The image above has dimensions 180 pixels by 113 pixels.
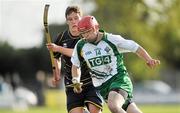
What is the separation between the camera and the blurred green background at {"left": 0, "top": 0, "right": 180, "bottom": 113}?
37.7 metres

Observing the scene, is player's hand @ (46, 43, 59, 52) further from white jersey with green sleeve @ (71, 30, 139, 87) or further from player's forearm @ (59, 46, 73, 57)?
white jersey with green sleeve @ (71, 30, 139, 87)

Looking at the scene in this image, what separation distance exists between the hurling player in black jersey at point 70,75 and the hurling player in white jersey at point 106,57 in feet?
2.66

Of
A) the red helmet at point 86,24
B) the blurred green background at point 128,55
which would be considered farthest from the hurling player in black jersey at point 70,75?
the blurred green background at point 128,55

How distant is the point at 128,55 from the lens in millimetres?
62438

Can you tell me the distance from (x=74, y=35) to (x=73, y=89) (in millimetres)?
984

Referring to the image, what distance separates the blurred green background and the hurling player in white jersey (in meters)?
14.3

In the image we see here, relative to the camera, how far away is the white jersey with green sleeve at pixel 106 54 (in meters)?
14.9

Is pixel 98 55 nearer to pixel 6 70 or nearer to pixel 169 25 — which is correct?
pixel 169 25

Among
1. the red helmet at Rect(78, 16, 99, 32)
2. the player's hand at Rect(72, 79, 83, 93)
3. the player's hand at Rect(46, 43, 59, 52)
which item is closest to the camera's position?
the red helmet at Rect(78, 16, 99, 32)

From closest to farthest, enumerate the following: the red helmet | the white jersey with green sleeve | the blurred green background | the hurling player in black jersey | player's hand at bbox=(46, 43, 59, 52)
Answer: the red helmet < the white jersey with green sleeve < the hurling player in black jersey < player's hand at bbox=(46, 43, 59, 52) < the blurred green background

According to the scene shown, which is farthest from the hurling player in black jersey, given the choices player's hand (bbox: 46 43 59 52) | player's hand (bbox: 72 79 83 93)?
player's hand (bbox: 72 79 83 93)

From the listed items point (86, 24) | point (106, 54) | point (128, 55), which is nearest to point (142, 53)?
point (106, 54)

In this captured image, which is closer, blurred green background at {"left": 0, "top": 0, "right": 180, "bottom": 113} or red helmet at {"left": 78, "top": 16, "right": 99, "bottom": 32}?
red helmet at {"left": 78, "top": 16, "right": 99, "bottom": 32}

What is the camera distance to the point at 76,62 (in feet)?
50.6
